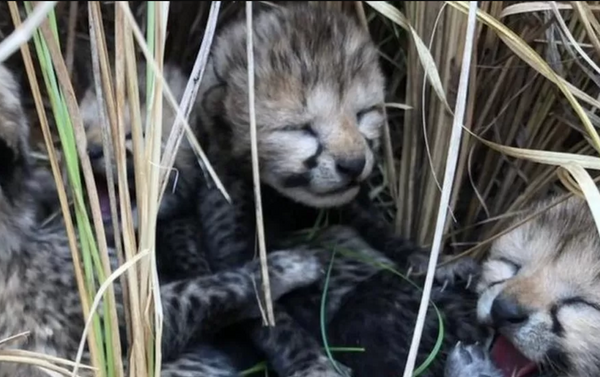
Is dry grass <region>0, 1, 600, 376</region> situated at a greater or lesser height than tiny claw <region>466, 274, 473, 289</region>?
greater

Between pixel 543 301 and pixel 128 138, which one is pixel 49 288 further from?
pixel 543 301

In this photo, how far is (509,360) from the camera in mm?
2035

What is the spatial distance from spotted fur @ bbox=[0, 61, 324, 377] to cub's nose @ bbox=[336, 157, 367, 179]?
257 millimetres

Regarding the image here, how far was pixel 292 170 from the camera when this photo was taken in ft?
7.18

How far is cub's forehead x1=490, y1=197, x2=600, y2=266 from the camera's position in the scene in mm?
1942

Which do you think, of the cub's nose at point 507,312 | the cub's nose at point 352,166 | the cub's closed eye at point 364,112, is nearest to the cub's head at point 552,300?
the cub's nose at point 507,312

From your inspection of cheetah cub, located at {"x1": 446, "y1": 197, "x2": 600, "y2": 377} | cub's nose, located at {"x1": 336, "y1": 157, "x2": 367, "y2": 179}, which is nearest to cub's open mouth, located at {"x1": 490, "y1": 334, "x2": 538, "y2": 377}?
cheetah cub, located at {"x1": 446, "y1": 197, "x2": 600, "y2": 377}

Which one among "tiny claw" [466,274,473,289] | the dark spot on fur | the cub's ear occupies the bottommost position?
"tiny claw" [466,274,473,289]

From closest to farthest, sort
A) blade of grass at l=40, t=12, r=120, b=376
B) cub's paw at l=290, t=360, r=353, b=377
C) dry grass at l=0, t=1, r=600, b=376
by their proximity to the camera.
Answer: blade of grass at l=40, t=12, r=120, b=376
dry grass at l=0, t=1, r=600, b=376
cub's paw at l=290, t=360, r=353, b=377

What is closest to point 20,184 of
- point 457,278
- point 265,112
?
point 265,112

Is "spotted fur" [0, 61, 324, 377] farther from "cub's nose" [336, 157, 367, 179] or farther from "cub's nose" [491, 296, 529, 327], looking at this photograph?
"cub's nose" [491, 296, 529, 327]

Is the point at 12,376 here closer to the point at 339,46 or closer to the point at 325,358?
the point at 325,358

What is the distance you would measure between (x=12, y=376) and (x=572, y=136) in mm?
1301

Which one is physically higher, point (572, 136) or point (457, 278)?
point (572, 136)
